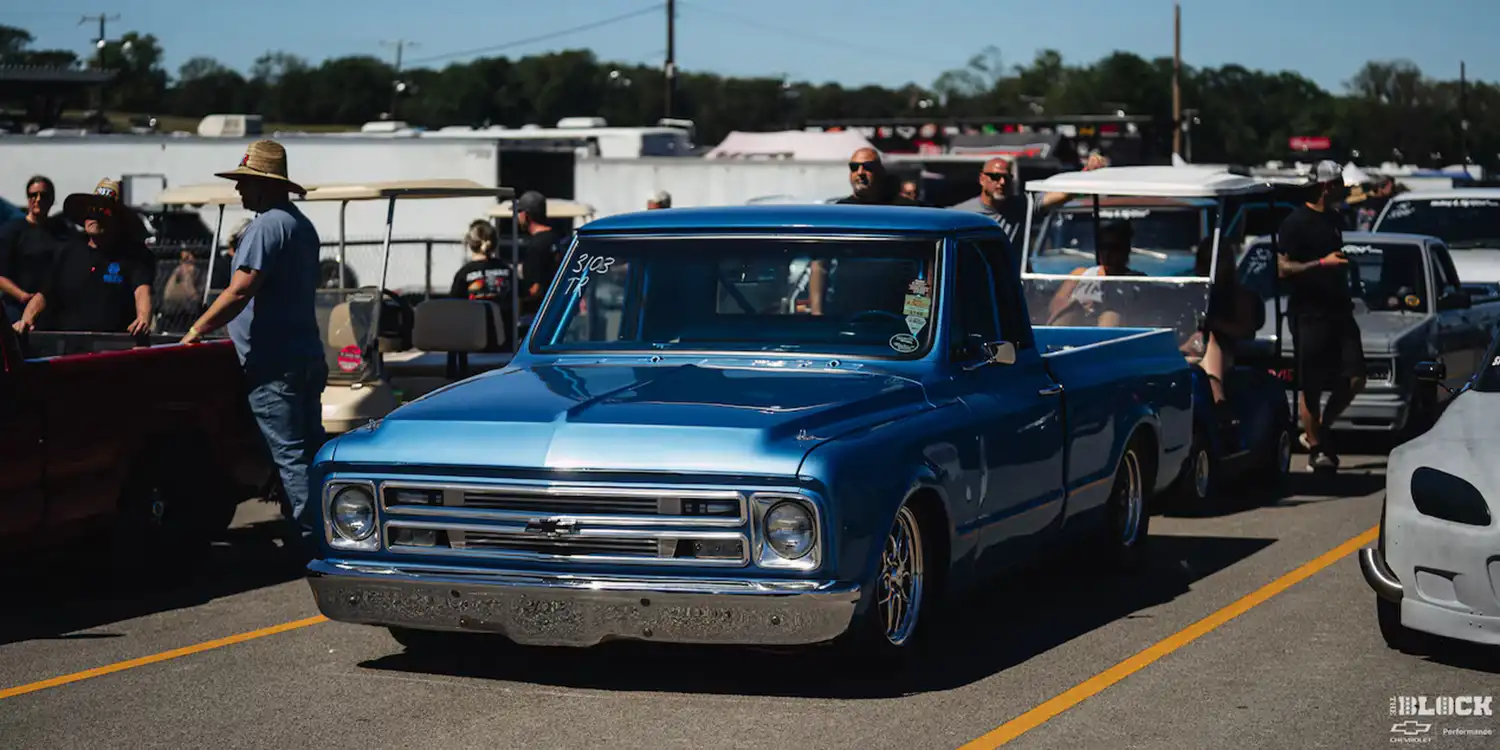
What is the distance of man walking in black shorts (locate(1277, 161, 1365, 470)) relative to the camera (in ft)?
46.8

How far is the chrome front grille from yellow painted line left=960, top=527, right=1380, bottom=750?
105cm

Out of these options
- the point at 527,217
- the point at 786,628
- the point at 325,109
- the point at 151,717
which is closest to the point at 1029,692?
the point at 786,628

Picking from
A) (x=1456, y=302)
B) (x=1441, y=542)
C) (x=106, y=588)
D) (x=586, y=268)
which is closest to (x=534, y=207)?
(x=1456, y=302)

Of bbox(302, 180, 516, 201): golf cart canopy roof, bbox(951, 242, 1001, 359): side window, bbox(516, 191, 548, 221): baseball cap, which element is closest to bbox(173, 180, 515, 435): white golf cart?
bbox(302, 180, 516, 201): golf cart canopy roof

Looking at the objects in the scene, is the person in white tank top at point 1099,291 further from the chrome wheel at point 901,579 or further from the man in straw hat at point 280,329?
the chrome wheel at point 901,579

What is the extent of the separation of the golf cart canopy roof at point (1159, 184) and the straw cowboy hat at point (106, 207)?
5.71 meters

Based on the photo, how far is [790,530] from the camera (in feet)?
22.1

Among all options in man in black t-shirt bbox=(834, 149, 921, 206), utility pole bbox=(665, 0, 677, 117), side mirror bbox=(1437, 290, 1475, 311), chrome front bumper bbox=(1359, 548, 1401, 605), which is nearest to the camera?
chrome front bumper bbox=(1359, 548, 1401, 605)

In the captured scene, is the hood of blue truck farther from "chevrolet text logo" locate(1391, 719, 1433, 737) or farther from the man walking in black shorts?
the man walking in black shorts

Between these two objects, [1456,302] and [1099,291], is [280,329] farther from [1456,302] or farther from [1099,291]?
[1456,302]

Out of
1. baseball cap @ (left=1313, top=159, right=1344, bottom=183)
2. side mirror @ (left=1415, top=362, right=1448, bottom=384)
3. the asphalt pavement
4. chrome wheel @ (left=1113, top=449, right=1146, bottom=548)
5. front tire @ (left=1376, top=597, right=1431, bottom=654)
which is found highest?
baseball cap @ (left=1313, top=159, right=1344, bottom=183)

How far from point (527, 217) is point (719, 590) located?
10.9 metres

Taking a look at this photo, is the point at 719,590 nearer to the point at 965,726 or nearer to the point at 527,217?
the point at 965,726

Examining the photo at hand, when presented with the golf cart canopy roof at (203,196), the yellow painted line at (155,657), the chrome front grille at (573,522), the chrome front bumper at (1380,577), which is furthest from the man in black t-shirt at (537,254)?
the chrome front bumper at (1380,577)
